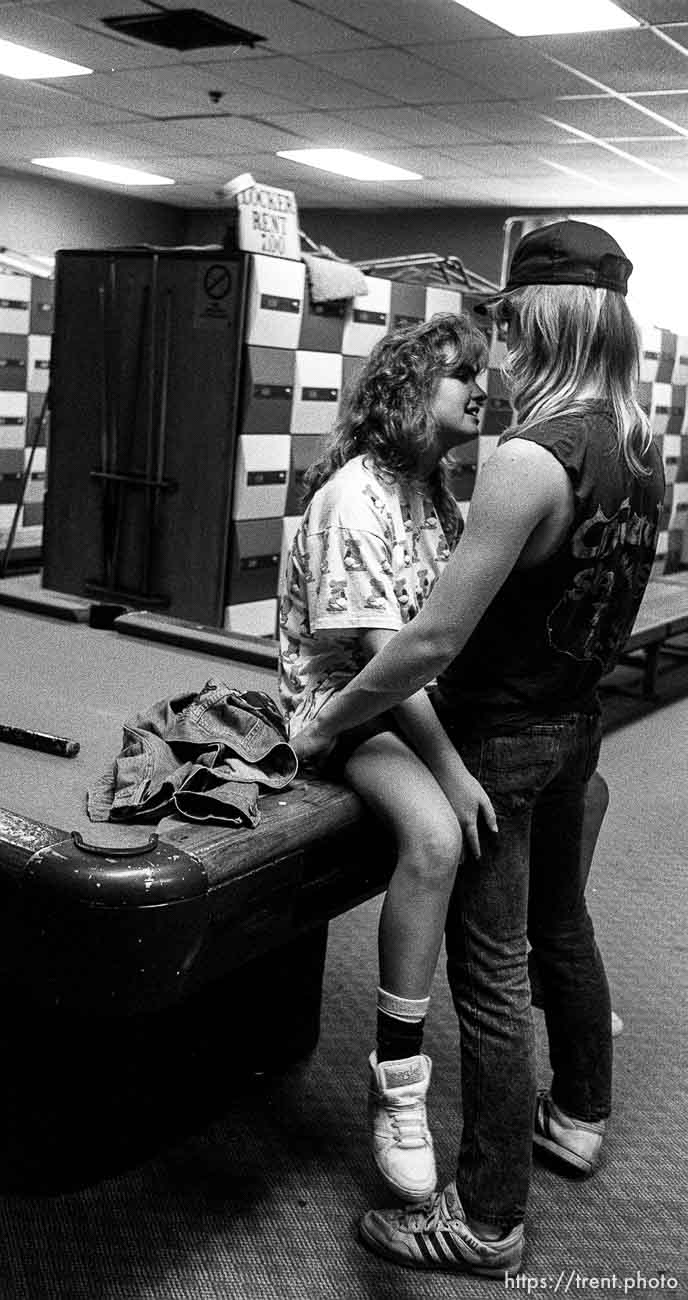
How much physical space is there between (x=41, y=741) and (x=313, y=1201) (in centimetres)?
85

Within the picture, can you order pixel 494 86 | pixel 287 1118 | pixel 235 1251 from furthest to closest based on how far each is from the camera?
1. pixel 494 86
2. pixel 287 1118
3. pixel 235 1251

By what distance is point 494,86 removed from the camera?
6.82 m

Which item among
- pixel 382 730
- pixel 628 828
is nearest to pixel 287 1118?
pixel 382 730

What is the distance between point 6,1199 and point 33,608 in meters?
1.71

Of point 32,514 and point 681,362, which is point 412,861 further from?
point 681,362

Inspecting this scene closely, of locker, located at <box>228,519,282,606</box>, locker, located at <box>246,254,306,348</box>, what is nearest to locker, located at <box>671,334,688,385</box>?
locker, located at <box>246,254,306,348</box>

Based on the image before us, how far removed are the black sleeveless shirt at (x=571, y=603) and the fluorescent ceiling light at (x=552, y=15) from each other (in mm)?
4347

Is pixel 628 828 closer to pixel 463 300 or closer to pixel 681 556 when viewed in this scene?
pixel 463 300

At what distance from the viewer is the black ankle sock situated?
1.81m

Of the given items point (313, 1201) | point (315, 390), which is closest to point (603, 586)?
point (313, 1201)

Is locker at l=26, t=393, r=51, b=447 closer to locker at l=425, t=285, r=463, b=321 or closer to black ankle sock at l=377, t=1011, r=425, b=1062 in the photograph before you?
locker at l=425, t=285, r=463, b=321

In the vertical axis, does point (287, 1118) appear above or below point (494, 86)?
below

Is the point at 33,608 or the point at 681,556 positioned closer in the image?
the point at 33,608

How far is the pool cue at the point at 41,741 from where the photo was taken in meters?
2.02
